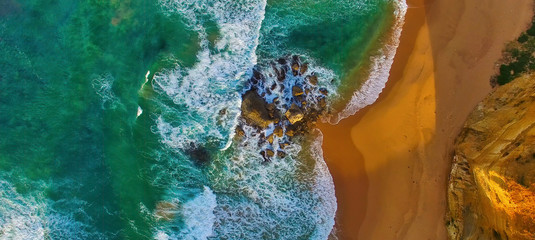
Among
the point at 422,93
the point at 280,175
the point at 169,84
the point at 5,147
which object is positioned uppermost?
the point at 422,93

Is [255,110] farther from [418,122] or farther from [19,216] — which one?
[19,216]

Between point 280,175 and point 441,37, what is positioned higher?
point 441,37

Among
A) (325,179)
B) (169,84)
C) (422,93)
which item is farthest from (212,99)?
(422,93)

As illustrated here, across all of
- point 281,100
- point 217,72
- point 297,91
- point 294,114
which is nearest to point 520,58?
point 297,91

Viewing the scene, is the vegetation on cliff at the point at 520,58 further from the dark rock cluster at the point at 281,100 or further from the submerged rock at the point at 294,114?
the submerged rock at the point at 294,114

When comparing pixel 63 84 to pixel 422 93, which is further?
pixel 63 84

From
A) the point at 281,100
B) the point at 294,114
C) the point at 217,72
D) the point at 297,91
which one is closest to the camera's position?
the point at 294,114

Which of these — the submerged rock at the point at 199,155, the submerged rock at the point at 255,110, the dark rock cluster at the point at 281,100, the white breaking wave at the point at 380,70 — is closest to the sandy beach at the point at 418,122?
the white breaking wave at the point at 380,70

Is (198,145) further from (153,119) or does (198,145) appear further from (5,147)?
(5,147)
